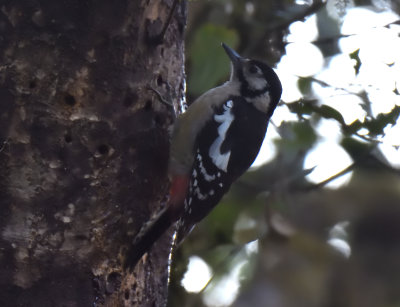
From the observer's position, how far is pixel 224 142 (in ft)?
11.8

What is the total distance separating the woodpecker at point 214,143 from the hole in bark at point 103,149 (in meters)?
0.28

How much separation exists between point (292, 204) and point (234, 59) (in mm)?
1037

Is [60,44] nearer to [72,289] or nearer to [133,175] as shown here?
[133,175]

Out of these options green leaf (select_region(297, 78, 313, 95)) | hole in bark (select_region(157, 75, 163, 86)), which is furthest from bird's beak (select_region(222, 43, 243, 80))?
hole in bark (select_region(157, 75, 163, 86))

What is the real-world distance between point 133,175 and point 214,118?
771 millimetres

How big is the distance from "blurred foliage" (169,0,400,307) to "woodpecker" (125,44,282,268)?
0.12m

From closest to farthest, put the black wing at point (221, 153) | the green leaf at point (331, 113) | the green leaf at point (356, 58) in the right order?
the black wing at point (221, 153)
the green leaf at point (331, 113)
the green leaf at point (356, 58)

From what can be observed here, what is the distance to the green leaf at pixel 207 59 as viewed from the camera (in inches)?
146

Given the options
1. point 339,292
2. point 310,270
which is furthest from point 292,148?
point 339,292

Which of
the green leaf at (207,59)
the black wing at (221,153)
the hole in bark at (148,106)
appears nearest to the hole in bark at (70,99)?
the hole in bark at (148,106)

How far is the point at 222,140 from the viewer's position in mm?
3588

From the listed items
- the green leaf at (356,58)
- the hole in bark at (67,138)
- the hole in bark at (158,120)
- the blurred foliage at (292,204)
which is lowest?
the blurred foliage at (292,204)

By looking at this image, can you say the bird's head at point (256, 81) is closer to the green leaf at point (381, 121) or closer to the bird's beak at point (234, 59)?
the bird's beak at point (234, 59)

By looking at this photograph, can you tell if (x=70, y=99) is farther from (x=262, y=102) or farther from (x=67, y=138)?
(x=262, y=102)
